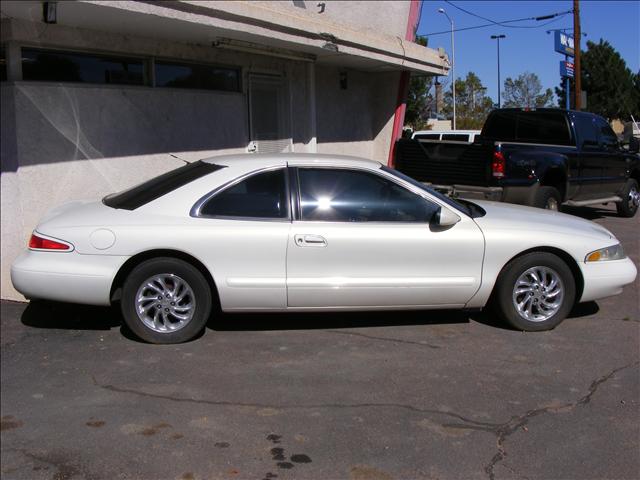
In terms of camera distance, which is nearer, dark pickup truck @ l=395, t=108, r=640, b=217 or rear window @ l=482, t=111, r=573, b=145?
dark pickup truck @ l=395, t=108, r=640, b=217

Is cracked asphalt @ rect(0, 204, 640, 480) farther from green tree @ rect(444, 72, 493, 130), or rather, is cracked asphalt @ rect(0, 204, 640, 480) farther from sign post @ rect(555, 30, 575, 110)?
green tree @ rect(444, 72, 493, 130)

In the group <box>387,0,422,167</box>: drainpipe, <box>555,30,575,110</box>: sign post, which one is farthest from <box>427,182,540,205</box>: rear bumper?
<box>555,30,575,110</box>: sign post

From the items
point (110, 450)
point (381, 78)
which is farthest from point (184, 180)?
point (381, 78)

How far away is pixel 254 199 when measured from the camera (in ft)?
18.9

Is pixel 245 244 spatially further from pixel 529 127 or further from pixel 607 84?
pixel 607 84

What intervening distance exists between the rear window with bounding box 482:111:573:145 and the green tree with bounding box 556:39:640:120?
39537mm

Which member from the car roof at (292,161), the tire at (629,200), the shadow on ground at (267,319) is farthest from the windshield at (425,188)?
the tire at (629,200)

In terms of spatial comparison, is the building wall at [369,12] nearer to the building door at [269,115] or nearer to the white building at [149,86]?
the white building at [149,86]

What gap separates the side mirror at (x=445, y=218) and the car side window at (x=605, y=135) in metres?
8.15

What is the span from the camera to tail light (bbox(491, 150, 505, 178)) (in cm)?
1037

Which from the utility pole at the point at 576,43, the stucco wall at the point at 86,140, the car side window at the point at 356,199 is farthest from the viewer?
the utility pole at the point at 576,43

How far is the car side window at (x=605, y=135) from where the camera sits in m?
12.8

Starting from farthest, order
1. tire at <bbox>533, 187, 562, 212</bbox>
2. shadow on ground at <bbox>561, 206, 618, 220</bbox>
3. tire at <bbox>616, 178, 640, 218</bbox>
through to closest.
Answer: shadow on ground at <bbox>561, 206, 618, 220</bbox> → tire at <bbox>616, 178, 640, 218</bbox> → tire at <bbox>533, 187, 562, 212</bbox>

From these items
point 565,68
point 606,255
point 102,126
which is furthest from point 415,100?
point 606,255
